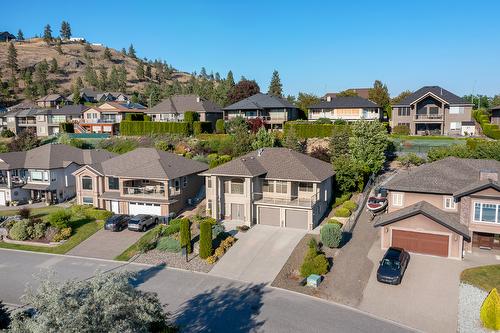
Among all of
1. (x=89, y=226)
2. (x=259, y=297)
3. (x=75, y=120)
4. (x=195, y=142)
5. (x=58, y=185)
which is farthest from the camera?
(x=75, y=120)

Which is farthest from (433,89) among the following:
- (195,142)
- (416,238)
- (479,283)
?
(479,283)

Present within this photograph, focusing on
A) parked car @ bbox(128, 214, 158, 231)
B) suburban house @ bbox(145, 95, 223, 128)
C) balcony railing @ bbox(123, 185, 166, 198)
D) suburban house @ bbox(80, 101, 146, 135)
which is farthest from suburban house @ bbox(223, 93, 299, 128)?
parked car @ bbox(128, 214, 158, 231)

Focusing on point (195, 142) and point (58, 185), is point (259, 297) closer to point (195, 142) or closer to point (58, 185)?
point (58, 185)

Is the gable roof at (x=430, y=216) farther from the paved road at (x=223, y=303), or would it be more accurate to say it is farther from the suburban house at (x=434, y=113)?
the suburban house at (x=434, y=113)

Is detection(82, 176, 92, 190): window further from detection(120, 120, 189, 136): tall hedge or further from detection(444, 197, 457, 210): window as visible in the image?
detection(444, 197, 457, 210): window

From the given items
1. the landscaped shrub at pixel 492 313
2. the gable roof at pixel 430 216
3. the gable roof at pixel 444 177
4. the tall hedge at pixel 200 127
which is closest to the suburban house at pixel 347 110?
the tall hedge at pixel 200 127
